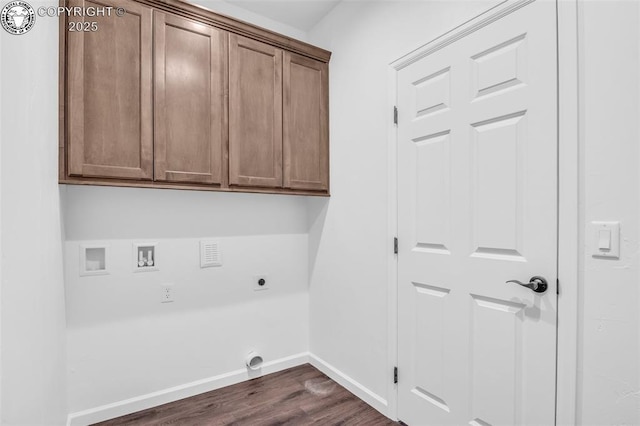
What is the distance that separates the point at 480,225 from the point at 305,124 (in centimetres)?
137

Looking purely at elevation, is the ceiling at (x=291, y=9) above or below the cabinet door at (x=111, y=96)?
above

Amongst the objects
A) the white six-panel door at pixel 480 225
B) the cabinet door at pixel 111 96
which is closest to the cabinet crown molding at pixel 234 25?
the cabinet door at pixel 111 96

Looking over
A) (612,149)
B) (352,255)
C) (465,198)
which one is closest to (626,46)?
(612,149)

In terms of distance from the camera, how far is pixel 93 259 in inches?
72.9

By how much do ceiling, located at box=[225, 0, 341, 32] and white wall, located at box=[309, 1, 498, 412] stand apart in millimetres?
73

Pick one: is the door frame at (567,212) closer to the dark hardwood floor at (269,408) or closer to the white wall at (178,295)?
the dark hardwood floor at (269,408)

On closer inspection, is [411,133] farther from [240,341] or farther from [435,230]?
[240,341]

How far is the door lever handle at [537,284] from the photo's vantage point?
1237mm

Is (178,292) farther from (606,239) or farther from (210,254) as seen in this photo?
(606,239)

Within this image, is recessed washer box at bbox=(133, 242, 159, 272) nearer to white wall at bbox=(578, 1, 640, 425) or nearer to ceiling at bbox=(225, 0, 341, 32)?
ceiling at bbox=(225, 0, 341, 32)

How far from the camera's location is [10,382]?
756 millimetres

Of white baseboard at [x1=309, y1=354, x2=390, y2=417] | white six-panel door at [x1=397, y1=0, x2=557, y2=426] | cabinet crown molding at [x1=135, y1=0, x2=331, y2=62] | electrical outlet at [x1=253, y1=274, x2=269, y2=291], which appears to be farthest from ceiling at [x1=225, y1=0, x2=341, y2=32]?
white baseboard at [x1=309, y1=354, x2=390, y2=417]

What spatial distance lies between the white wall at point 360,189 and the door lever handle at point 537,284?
2.53 feet

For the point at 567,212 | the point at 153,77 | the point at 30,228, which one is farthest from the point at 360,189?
the point at 30,228
